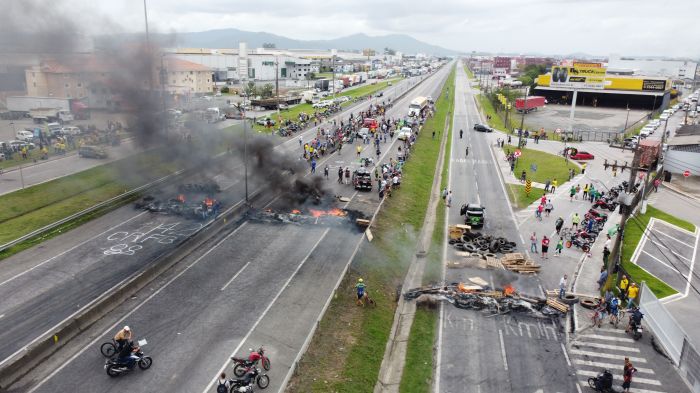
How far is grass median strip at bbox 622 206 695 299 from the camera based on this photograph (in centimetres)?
3182

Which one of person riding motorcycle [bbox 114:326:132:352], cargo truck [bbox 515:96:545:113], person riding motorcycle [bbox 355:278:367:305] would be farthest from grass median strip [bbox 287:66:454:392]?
cargo truck [bbox 515:96:545:113]

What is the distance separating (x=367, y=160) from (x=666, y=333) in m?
39.3

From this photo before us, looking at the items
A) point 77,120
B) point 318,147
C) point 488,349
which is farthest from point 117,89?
point 488,349

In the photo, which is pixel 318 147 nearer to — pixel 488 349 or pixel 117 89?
pixel 117 89

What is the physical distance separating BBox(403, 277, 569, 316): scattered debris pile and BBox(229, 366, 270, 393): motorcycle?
1150cm

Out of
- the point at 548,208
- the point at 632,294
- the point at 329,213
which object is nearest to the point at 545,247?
the point at 632,294

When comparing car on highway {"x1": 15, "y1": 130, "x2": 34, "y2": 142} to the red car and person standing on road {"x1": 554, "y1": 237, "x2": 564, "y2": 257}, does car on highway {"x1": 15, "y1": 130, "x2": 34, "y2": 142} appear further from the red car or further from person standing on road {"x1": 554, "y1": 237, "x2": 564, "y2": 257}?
the red car

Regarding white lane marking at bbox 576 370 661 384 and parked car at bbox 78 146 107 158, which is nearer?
white lane marking at bbox 576 370 661 384

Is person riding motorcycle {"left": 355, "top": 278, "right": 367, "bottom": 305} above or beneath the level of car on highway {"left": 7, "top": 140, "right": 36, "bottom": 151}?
beneath

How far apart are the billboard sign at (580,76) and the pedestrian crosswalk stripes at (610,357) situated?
80.5 metres

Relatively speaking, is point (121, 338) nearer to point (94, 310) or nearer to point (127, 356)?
point (127, 356)

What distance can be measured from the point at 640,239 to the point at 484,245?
45.6ft

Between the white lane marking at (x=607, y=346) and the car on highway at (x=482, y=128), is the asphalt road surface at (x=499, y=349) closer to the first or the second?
the white lane marking at (x=607, y=346)

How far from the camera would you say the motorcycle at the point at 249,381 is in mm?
18469
